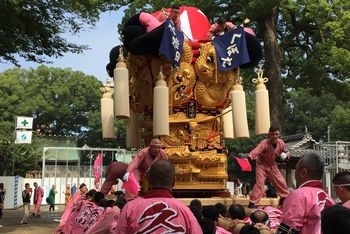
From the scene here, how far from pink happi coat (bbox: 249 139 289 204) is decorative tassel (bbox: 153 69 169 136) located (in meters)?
1.30

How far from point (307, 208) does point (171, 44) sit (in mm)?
3698

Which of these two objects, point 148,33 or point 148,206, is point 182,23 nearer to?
point 148,33

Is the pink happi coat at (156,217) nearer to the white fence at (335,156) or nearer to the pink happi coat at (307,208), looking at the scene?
the pink happi coat at (307,208)

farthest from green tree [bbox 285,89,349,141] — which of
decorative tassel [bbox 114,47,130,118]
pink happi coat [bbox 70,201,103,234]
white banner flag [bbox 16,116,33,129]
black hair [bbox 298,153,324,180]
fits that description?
black hair [bbox 298,153,324,180]

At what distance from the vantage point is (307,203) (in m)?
3.69

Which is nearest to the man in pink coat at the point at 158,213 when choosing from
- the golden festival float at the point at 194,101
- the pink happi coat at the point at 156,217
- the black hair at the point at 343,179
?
the pink happi coat at the point at 156,217

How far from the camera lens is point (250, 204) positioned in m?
6.86

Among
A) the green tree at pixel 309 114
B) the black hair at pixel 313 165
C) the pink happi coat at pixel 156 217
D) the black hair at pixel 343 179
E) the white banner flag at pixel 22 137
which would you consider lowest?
the pink happi coat at pixel 156 217

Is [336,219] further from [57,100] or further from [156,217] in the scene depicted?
[57,100]

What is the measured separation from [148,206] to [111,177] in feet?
14.2

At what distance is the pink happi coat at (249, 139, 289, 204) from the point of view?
6961mm

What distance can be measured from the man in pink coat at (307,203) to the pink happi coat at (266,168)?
3.15 meters

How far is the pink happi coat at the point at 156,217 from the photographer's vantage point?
10.3ft

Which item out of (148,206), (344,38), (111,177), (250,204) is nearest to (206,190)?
(250,204)
